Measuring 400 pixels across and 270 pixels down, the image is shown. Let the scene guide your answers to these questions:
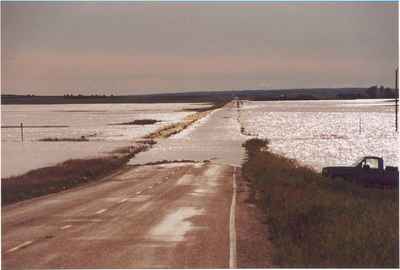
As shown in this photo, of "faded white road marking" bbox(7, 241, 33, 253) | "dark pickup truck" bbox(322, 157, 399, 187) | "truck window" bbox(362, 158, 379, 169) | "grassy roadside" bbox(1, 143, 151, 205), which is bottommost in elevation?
"grassy roadside" bbox(1, 143, 151, 205)

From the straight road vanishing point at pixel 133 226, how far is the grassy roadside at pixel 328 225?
89 centimetres

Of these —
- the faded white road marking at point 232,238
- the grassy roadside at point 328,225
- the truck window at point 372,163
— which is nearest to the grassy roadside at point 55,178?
the faded white road marking at point 232,238

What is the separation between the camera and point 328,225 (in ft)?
57.5

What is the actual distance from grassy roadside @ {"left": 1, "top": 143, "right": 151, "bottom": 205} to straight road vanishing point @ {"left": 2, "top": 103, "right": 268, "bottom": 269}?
3.91 feet

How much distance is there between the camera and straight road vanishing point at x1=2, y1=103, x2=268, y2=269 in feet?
46.8

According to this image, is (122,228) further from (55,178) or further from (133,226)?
(55,178)

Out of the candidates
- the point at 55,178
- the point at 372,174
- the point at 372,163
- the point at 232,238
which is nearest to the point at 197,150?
the point at 55,178

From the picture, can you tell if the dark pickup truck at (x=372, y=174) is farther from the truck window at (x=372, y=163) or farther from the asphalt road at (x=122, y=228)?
the asphalt road at (x=122, y=228)

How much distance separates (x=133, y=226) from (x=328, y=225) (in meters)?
5.56

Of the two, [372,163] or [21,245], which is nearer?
[21,245]

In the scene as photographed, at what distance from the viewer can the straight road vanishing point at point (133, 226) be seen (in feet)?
46.8

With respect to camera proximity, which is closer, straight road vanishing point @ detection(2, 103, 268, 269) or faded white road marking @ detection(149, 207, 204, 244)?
straight road vanishing point @ detection(2, 103, 268, 269)

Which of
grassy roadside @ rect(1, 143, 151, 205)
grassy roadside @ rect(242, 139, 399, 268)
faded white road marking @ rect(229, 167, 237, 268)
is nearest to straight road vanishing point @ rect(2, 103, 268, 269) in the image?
faded white road marking @ rect(229, 167, 237, 268)

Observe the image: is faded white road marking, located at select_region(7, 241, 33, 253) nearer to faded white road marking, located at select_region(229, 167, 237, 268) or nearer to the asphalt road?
the asphalt road
